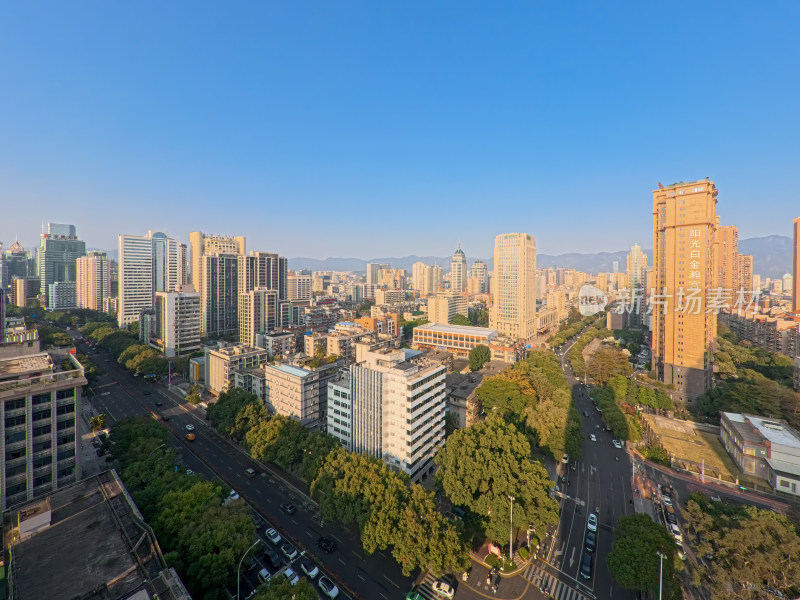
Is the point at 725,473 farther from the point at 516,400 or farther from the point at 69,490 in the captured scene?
the point at 69,490

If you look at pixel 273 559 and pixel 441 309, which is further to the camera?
pixel 441 309

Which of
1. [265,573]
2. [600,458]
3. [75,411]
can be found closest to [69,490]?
[75,411]

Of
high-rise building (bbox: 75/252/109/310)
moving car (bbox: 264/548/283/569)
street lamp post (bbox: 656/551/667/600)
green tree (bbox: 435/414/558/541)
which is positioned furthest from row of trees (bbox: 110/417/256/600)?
high-rise building (bbox: 75/252/109/310)

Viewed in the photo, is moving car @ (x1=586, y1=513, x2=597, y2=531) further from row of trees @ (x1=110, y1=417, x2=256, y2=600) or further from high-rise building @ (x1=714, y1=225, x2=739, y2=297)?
high-rise building @ (x1=714, y1=225, x2=739, y2=297)

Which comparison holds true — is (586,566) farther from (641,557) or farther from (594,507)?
(594,507)

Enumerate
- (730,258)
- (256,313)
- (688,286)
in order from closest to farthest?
(688,286) → (256,313) → (730,258)

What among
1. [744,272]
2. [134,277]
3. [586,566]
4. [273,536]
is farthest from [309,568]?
[744,272]

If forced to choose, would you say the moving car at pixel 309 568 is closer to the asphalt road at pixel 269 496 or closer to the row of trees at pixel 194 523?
the asphalt road at pixel 269 496
